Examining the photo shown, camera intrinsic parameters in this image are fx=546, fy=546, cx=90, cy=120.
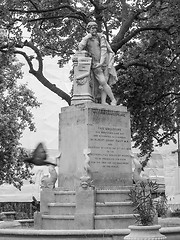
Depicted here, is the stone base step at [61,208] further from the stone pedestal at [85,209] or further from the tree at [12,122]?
the tree at [12,122]

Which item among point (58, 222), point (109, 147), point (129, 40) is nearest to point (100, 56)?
point (109, 147)

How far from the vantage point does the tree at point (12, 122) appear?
32281 millimetres

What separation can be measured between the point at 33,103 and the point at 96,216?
20586mm

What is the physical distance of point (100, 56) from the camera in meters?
16.3

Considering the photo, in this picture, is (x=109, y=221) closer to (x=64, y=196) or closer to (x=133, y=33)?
(x=64, y=196)

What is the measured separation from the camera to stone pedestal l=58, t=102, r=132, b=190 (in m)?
15.2

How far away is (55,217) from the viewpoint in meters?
14.6

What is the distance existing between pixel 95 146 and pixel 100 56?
2.87 metres

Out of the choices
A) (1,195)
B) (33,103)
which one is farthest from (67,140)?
(1,195)

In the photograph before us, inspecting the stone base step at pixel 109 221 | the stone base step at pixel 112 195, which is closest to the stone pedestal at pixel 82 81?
the stone base step at pixel 112 195

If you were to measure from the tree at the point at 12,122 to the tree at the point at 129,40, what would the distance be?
194 inches

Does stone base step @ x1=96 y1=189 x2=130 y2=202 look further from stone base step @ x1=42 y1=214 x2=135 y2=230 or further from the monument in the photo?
stone base step @ x1=42 y1=214 x2=135 y2=230

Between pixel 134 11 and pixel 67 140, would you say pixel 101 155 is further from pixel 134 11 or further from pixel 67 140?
pixel 134 11

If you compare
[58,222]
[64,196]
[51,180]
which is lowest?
[58,222]
